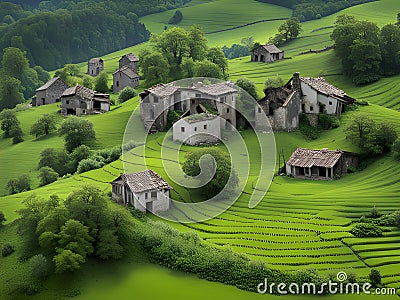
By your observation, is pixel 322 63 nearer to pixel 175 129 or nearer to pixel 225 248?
pixel 175 129

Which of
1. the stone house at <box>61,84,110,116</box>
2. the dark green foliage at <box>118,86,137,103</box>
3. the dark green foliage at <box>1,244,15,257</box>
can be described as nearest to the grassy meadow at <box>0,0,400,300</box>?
the dark green foliage at <box>1,244,15,257</box>

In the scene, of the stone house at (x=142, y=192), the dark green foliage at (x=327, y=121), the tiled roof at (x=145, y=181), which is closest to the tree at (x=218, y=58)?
the dark green foliage at (x=327, y=121)

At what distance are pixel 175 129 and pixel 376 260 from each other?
2967 centimetres

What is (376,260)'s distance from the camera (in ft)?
149

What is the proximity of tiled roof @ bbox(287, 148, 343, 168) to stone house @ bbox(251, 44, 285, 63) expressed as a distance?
4925cm

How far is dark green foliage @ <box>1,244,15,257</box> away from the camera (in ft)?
156

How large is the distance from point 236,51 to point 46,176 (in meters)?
80.6

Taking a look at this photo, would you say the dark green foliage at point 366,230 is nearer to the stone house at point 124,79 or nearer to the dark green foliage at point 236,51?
the stone house at point 124,79

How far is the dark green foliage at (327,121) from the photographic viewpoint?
72562 mm

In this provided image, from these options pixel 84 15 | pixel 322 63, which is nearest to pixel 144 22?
pixel 84 15

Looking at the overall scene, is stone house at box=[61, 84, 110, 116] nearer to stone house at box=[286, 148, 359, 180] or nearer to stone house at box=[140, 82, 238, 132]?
stone house at box=[140, 82, 238, 132]

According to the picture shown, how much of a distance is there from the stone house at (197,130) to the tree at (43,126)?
2067 centimetres

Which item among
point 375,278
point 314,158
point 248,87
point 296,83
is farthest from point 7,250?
point 248,87

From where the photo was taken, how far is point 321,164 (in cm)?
6119
